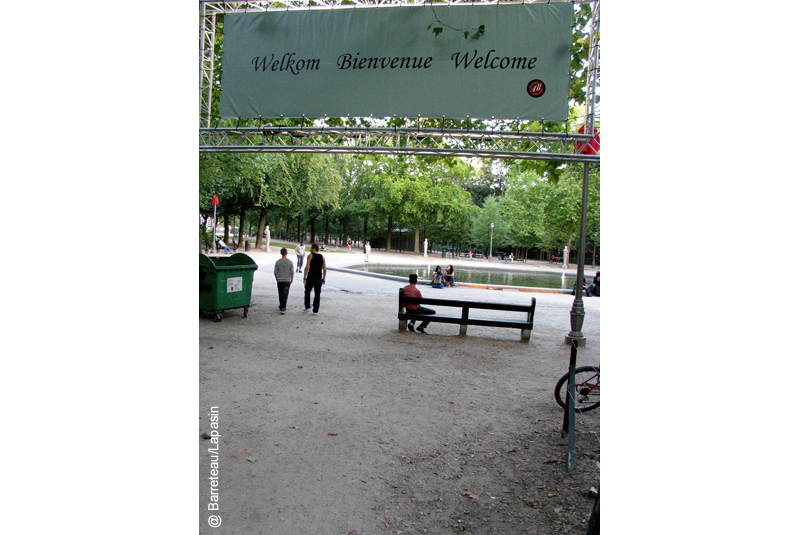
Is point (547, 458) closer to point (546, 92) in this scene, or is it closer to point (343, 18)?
point (546, 92)

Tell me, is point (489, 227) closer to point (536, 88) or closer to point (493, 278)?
point (493, 278)

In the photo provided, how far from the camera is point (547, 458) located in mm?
3824

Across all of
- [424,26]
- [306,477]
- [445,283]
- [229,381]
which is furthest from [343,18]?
[445,283]

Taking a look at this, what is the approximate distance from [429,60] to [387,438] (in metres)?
5.61

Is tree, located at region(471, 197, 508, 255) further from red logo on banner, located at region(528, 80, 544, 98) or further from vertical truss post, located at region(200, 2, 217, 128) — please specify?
red logo on banner, located at region(528, 80, 544, 98)

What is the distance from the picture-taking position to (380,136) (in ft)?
26.4

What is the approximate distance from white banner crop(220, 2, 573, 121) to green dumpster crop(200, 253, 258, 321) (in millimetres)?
3539

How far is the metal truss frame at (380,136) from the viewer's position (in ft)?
23.7

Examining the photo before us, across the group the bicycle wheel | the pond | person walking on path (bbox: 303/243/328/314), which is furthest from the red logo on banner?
the pond

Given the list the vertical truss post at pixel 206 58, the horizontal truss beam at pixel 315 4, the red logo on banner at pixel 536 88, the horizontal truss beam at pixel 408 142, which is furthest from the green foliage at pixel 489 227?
the horizontal truss beam at pixel 315 4

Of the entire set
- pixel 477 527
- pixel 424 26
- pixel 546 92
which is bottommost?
pixel 477 527

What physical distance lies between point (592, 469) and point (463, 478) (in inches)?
43.4

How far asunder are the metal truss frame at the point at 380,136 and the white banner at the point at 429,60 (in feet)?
0.71

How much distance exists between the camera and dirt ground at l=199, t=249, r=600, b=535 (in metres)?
2.98
